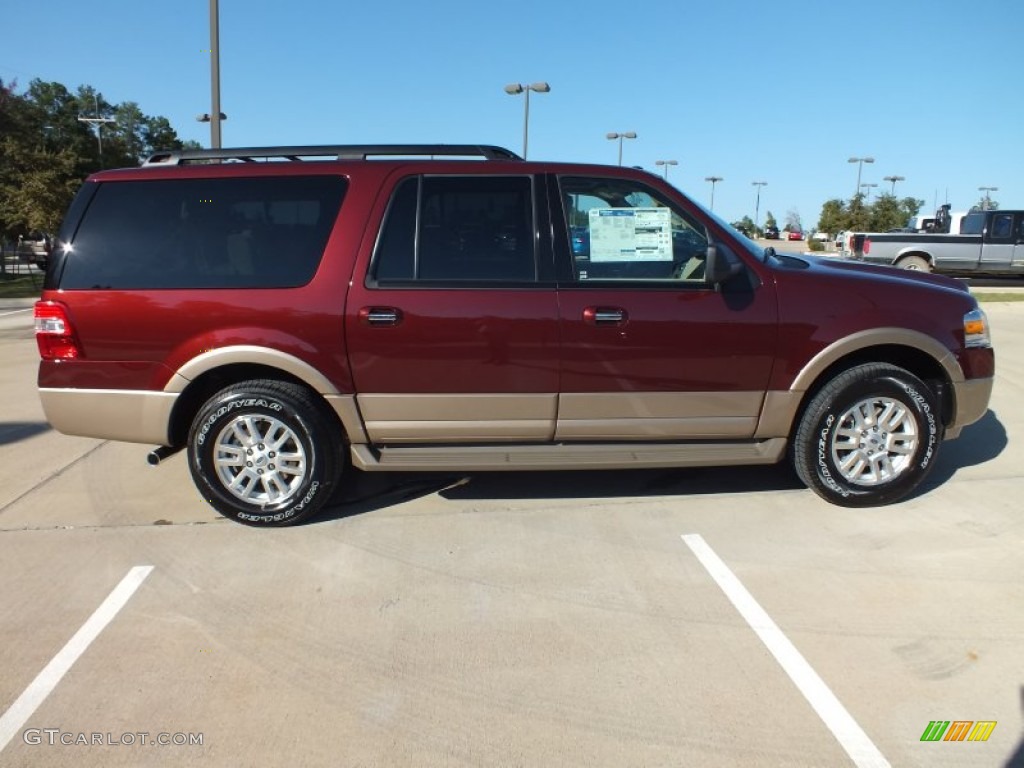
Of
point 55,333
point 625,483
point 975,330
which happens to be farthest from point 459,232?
point 975,330

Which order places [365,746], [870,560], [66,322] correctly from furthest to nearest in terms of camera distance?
1. [66,322]
2. [870,560]
3. [365,746]

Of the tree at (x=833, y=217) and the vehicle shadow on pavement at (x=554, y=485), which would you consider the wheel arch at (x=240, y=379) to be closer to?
the vehicle shadow on pavement at (x=554, y=485)

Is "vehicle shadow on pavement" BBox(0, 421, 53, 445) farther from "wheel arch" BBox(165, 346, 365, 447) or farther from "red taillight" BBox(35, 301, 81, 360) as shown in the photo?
"wheel arch" BBox(165, 346, 365, 447)

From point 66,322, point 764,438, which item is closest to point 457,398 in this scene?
point 764,438

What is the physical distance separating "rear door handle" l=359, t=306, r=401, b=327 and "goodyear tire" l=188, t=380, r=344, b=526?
55 cm

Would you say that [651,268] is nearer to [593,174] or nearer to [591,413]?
[593,174]

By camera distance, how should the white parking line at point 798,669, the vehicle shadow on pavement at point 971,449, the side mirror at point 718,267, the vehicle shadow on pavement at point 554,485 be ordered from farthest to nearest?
the vehicle shadow on pavement at point 971,449 → the vehicle shadow on pavement at point 554,485 → the side mirror at point 718,267 → the white parking line at point 798,669

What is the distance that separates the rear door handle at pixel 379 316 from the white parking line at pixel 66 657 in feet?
5.38

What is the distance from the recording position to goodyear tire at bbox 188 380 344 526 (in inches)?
149

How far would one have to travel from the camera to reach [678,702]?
250 centimetres

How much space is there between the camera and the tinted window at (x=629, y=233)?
3.87 metres

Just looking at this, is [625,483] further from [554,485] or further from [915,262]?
[915,262]

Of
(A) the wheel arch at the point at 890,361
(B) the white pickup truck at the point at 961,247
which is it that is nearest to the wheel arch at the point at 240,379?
(A) the wheel arch at the point at 890,361

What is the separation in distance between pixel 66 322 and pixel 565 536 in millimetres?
2886
